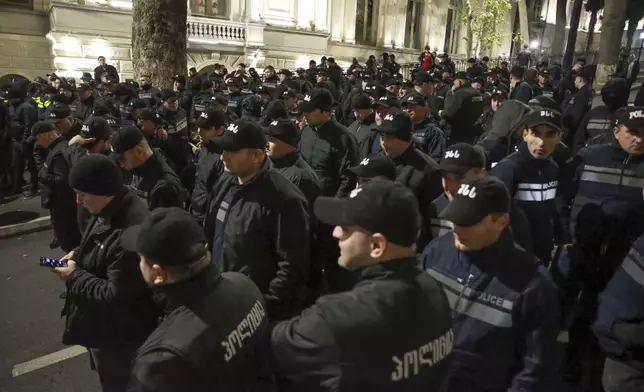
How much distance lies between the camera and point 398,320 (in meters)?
1.65

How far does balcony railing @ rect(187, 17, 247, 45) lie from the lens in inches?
731

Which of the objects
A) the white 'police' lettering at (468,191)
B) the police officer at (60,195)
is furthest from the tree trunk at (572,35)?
the white 'police' lettering at (468,191)

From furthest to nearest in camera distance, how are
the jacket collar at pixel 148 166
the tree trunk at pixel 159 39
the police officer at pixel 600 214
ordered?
the tree trunk at pixel 159 39 < the jacket collar at pixel 148 166 < the police officer at pixel 600 214

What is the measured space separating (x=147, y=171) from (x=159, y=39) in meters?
7.73

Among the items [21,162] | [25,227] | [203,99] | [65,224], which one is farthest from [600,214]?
[21,162]

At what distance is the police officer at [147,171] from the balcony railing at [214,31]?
1548cm

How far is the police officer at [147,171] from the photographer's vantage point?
4.05 m

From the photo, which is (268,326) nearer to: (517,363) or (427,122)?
(517,363)

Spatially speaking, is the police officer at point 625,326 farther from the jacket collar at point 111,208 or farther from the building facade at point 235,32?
the building facade at point 235,32

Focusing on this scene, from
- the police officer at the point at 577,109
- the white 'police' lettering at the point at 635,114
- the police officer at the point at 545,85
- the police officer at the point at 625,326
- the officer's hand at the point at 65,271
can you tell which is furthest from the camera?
the police officer at the point at 545,85

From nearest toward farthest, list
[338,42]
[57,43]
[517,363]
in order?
[517,363]
[57,43]
[338,42]

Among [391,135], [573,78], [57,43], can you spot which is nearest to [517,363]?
[391,135]

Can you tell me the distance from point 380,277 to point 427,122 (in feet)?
15.8

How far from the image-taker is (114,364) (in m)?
2.91
